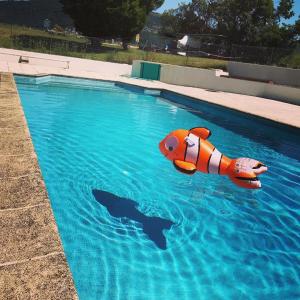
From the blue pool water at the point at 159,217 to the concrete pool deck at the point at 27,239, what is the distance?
30.9 inches

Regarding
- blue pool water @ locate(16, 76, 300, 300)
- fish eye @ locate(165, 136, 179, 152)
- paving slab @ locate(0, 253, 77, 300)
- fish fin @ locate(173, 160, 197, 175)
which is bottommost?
blue pool water @ locate(16, 76, 300, 300)

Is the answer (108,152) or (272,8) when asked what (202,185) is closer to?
(108,152)

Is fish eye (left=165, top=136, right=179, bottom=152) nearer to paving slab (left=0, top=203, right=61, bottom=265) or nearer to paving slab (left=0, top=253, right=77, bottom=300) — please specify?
paving slab (left=0, top=203, right=61, bottom=265)

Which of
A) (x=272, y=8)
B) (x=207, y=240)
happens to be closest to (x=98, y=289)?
(x=207, y=240)

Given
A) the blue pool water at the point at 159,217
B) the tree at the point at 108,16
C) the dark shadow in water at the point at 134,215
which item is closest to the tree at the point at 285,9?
the tree at the point at 108,16

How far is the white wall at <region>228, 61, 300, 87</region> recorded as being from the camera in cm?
2403

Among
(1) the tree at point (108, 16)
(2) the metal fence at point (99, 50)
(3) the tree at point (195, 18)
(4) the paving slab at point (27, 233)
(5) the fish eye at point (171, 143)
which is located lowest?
(4) the paving slab at point (27, 233)

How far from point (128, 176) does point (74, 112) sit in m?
6.06

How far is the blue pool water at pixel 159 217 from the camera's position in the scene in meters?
4.23

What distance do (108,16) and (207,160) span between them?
31248 mm

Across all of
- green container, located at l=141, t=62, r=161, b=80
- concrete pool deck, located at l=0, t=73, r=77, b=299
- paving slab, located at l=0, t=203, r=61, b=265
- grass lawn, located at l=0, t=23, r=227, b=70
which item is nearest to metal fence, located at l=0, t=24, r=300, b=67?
grass lawn, located at l=0, t=23, r=227, b=70

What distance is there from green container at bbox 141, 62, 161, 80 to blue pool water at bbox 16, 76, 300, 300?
13863 mm

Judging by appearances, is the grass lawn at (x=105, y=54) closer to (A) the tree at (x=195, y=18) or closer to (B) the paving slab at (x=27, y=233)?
(B) the paving slab at (x=27, y=233)

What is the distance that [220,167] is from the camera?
4762 mm
